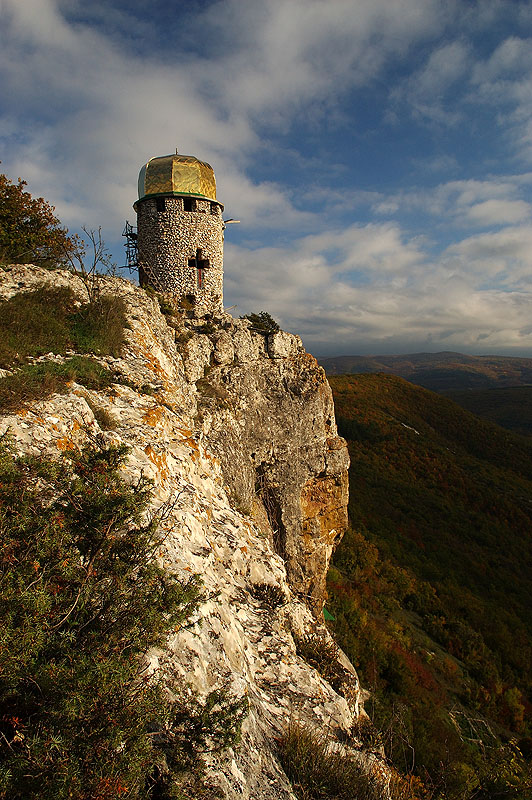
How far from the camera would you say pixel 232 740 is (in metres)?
2.91

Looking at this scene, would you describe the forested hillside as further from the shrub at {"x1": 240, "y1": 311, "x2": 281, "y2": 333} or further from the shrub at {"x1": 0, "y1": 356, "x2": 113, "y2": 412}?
the shrub at {"x1": 240, "y1": 311, "x2": 281, "y2": 333}

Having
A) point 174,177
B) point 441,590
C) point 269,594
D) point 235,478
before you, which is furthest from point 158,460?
point 441,590

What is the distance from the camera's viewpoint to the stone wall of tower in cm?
1502

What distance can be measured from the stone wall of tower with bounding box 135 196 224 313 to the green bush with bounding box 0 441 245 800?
12.1 metres

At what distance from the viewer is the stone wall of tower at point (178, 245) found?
591 inches

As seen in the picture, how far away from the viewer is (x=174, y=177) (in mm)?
15117

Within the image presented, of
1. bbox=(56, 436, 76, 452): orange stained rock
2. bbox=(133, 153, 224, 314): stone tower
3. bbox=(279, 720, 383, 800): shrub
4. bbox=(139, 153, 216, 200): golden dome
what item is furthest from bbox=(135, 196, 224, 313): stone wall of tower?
bbox=(279, 720, 383, 800): shrub

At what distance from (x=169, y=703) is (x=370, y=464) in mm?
37279

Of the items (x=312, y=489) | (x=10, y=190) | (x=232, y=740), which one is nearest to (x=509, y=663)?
(x=312, y=489)

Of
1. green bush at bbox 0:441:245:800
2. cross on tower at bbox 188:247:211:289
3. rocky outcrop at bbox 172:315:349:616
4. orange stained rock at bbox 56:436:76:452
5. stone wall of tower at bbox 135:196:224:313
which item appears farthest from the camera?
cross on tower at bbox 188:247:211:289

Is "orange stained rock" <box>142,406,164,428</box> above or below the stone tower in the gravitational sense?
below

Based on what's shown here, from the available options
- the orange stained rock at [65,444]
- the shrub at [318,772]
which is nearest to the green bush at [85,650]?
the orange stained rock at [65,444]

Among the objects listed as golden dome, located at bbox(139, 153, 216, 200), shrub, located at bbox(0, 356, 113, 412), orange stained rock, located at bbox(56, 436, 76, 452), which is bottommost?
orange stained rock, located at bbox(56, 436, 76, 452)

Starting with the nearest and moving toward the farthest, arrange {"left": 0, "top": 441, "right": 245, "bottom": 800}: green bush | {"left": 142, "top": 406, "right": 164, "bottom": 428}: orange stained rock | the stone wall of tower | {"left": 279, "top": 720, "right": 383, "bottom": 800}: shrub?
{"left": 0, "top": 441, "right": 245, "bottom": 800}: green bush < {"left": 279, "top": 720, "right": 383, "bottom": 800}: shrub < {"left": 142, "top": 406, "right": 164, "bottom": 428}: orange stained rock < the stone wall of tower
